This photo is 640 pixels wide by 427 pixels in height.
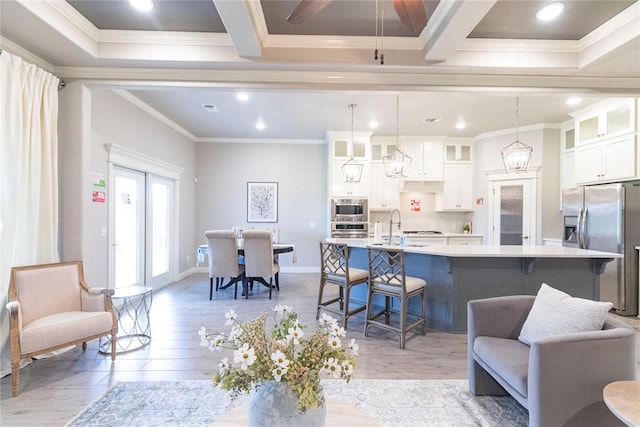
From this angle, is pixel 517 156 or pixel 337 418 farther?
pixel 517 156

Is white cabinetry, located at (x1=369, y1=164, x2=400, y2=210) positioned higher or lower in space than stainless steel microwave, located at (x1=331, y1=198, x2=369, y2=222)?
higher

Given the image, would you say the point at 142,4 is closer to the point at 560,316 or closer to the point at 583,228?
the point at 560,316

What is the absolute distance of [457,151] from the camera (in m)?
6.27

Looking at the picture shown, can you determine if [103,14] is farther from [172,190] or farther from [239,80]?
[172,190]

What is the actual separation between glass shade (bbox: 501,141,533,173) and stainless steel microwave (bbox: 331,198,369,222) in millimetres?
2834

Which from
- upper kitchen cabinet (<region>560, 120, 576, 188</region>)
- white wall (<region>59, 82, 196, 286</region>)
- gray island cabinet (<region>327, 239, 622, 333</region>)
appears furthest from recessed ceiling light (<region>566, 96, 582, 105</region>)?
white wall (<region>59, 82, 196, 286</region>)

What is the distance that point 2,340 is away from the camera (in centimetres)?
244

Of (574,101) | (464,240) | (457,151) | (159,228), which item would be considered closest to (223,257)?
(159,228)

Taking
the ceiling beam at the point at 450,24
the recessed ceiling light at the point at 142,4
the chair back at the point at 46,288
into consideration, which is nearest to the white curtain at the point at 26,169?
the chair back at the point at 46,288

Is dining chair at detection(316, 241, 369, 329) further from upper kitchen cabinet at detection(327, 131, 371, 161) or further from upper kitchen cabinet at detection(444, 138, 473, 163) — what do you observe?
upper kitchen cabinet at detection(444, 138, 473, 163)

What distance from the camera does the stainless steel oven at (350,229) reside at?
19.5 ft

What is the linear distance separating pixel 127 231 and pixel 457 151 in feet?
20.3

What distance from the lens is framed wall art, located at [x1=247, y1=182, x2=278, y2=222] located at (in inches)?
261

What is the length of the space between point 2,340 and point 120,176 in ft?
7.84
